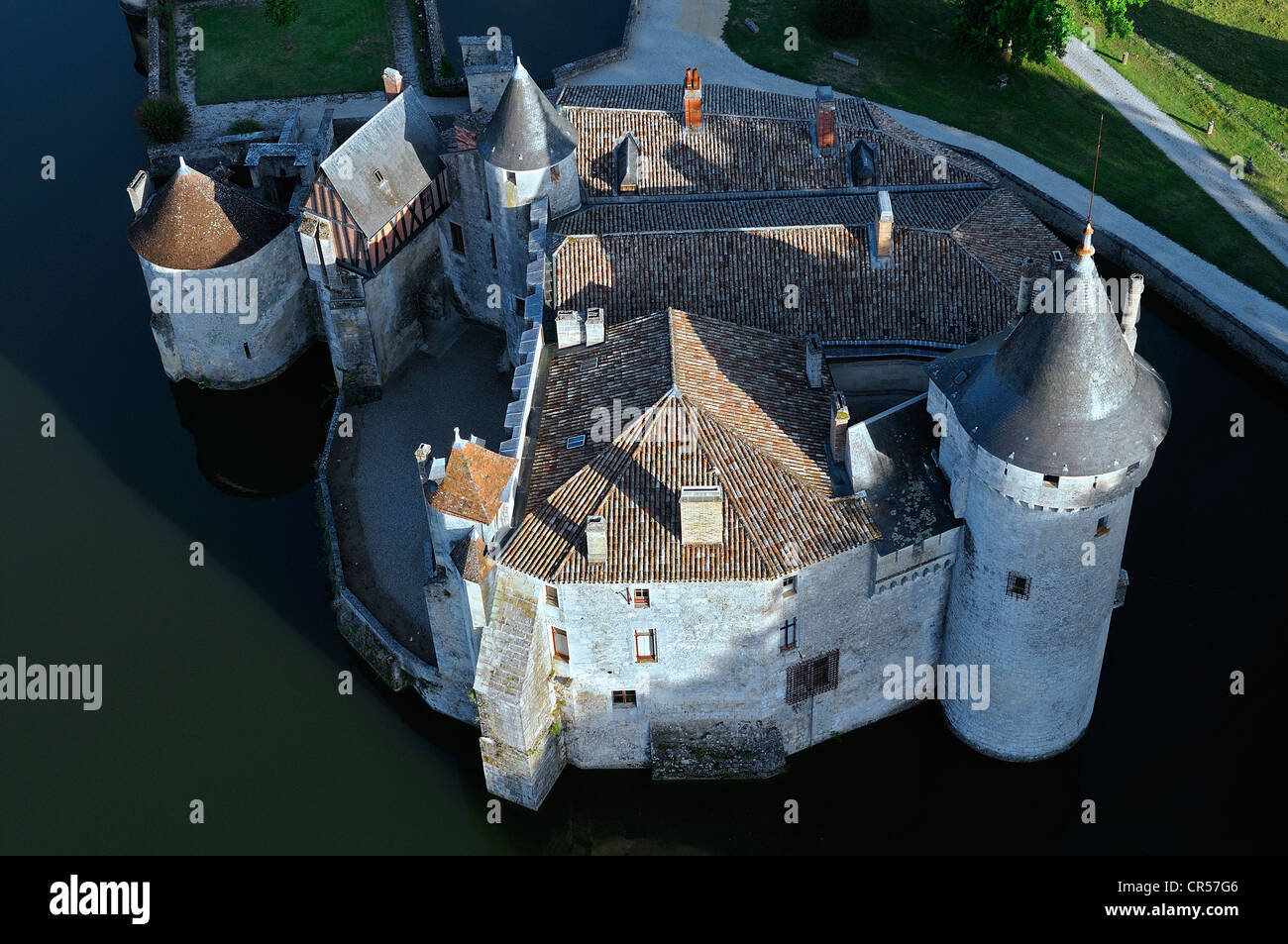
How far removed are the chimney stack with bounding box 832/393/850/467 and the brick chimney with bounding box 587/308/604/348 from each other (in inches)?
309

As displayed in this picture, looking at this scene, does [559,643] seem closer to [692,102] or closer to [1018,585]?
[1018,585]

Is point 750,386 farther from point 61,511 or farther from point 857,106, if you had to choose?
point 61,511

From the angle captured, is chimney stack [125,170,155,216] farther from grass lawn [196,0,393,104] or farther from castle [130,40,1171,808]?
grass lawn [196,0,393,104]

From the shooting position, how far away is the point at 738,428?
154 ft

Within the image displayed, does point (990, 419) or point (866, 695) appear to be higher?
point (990, 419)

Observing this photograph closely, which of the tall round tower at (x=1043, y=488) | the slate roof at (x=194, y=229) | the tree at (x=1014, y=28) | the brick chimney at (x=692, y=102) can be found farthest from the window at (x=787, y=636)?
the tree at (x=1014, y=28)

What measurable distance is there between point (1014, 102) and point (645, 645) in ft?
130

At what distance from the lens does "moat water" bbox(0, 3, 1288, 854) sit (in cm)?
4856

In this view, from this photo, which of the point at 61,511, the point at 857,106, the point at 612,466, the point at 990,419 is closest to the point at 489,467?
the point at 612,466

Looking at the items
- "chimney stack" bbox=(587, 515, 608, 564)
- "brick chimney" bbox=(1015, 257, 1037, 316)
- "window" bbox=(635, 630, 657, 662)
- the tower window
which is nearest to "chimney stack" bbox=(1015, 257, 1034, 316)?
"brick chimney" bbox=(1015, 257, 1037, 316)

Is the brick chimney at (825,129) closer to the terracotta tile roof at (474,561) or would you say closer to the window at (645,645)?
the window at (645,645)

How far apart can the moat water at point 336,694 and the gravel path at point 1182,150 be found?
645cm

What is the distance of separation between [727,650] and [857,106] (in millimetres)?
25894
